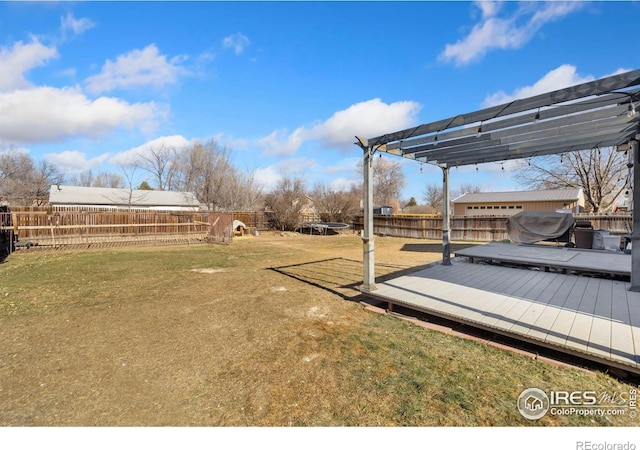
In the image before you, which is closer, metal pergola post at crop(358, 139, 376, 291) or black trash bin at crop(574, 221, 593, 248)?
metal pergola post at crop(358, 139, 376, 291)

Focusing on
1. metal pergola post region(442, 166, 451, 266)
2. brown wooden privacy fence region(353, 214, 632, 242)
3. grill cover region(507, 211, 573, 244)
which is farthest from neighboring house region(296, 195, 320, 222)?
metal pergola post region(442, 166, 451, 266)

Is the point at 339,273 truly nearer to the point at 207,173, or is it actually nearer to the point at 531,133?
the point at 531,133

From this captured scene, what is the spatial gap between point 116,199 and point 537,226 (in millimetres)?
29478

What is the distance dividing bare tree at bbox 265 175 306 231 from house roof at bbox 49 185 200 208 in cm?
892

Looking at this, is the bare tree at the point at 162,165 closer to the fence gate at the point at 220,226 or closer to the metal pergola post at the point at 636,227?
the fence gate at the point at 220,226

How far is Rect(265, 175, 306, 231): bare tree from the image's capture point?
19.4m

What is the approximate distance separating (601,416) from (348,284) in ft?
12.9

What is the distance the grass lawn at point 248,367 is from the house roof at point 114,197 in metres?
21.8

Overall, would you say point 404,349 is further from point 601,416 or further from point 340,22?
point 340,22

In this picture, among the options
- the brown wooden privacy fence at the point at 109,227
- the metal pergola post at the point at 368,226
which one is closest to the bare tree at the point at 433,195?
the brown wooden privacy fence at the point at 109,227

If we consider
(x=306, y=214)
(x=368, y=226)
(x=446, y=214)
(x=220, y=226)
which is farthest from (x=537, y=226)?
(x=306, y=214)

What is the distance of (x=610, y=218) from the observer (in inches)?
454

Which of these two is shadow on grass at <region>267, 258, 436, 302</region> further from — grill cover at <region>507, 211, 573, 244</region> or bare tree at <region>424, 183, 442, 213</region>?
bare tree at <region>424, 183, 442, 213</region>

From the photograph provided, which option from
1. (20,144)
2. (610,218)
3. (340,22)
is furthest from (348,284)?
(20,144)
